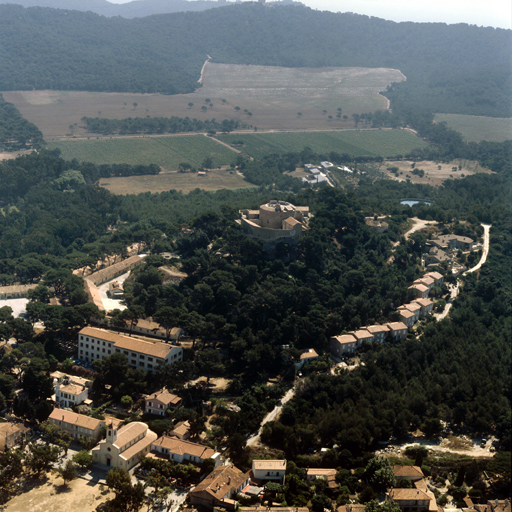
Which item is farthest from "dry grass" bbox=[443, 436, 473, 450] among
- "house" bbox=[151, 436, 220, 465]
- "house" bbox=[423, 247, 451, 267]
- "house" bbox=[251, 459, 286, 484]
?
"house" bbox=[423, 247, 451, 267]

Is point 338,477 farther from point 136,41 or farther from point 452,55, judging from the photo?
point 452,55

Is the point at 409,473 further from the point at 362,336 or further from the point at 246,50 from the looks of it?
the point at 246,50

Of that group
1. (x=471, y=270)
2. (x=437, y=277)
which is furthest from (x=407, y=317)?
(x=471, y=270)

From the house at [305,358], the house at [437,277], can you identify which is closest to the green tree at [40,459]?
the house at [305,358]

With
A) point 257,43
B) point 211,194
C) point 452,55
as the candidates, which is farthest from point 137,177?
point 452,55

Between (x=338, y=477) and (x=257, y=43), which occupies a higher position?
(x=257, y=43)

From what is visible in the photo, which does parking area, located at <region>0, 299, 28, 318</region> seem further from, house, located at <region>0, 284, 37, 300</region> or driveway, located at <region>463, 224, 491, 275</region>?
driveway, located at <region>463, 224, 491, 275</region>

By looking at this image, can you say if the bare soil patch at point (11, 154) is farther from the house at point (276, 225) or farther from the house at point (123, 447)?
the house at point (123, 447)
